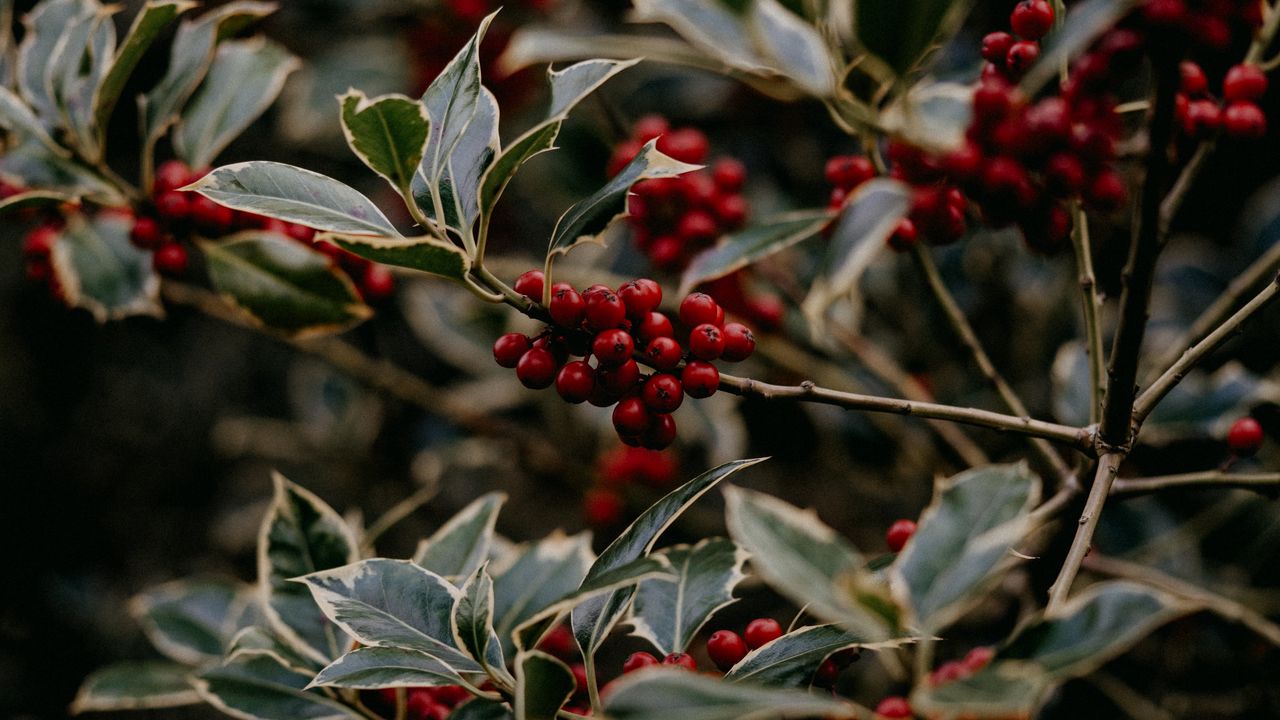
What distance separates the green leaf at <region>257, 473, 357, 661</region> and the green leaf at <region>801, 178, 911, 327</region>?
0.64 metres

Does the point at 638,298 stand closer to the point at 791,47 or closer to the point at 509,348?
the point at 509,348

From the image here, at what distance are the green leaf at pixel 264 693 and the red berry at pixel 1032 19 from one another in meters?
0.86

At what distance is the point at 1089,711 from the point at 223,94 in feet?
4.90

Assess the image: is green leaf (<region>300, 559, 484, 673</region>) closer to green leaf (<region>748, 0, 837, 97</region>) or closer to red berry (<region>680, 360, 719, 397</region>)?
red berry (<region>680, 360, 719, 397</region>)

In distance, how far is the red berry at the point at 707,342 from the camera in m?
0.79

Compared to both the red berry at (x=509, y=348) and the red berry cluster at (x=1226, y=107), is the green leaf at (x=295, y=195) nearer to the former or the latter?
the red berry at (x=509, y=348)

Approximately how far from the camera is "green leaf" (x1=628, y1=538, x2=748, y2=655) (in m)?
0.86

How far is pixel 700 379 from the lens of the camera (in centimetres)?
76

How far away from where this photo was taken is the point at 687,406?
1.63 meters

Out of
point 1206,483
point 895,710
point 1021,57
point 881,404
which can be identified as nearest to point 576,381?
point 881,404

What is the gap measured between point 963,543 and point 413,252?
44cm

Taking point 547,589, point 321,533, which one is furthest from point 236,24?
point 547,589

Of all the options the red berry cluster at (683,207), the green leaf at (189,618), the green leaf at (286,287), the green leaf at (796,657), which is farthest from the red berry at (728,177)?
the green leaf at (189,618)

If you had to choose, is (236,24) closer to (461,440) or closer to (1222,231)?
(461,440)
